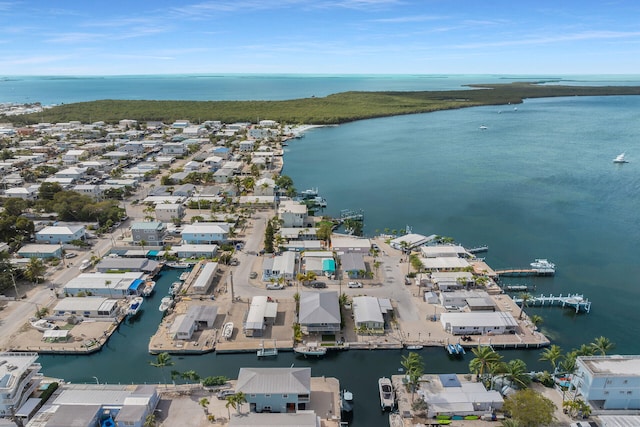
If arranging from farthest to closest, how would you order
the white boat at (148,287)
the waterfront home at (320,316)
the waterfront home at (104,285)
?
the white boat at (148,287) < the waterfront home at (104,285) < the waterfront home at (320,316)

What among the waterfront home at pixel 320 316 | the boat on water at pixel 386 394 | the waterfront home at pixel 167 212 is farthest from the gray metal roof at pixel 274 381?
the waterfront home at pixel 167 212

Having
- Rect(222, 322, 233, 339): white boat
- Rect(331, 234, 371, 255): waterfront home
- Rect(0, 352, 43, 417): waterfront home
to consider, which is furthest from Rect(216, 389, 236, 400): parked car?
Rect(331, 234, 371, 255): waterfront home

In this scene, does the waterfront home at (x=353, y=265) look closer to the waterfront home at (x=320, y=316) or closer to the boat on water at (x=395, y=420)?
the waterfront home at (x=320, y=316)

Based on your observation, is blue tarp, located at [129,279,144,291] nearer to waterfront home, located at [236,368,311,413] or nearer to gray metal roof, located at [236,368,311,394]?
gray metal roof, located at [236,368,311,394]

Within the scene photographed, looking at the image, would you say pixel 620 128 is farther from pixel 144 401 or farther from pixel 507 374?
pixel 144 401

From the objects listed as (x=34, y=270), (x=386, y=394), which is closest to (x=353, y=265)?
(x=386, y=394)

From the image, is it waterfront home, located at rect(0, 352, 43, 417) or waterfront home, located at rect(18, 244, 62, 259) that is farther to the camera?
waterfront home, located at rect(18, 244, 62, 259)

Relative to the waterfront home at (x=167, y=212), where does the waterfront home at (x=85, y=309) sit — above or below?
below

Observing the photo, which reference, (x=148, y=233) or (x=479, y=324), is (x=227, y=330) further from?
(x=148, y=233)
